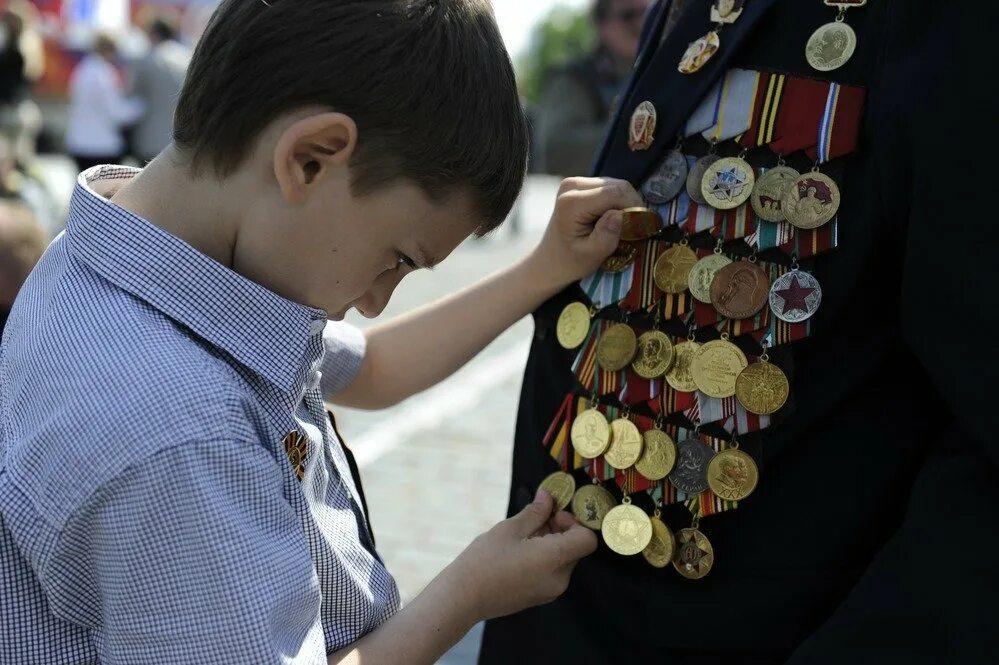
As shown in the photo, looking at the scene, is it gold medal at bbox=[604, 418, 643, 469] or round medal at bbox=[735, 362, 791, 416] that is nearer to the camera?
round medal at bbox=[735, 362, 791, 416]

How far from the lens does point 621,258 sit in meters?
1.52

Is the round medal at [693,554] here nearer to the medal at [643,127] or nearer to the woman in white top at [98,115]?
the medal at [643,127]

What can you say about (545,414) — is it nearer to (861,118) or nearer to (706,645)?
(706,645)

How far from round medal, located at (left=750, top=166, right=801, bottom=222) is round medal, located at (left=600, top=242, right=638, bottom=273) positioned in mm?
197

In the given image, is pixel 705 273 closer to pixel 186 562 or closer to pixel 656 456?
pixel 656 456

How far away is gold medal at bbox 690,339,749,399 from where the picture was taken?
134 centimetres

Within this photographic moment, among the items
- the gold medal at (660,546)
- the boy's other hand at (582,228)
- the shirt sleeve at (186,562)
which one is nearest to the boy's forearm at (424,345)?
the boy's other hand at (582,228)

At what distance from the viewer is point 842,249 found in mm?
1240

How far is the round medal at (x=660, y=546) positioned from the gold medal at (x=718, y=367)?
173 mm

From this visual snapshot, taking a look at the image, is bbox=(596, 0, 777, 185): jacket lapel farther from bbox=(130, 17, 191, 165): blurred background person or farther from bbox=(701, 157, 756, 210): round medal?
bbox=(130, 17, 191, 165): blurred background person

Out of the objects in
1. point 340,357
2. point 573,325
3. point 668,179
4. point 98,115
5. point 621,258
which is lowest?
point 98,115

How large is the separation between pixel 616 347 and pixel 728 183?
0.25 m

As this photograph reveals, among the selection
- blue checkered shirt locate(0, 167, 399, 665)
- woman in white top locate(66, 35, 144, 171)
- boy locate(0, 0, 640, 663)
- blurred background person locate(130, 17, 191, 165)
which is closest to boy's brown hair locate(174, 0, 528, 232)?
boy locate(0, 0, 640, 663)

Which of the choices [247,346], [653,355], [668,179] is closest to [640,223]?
[668,179]
